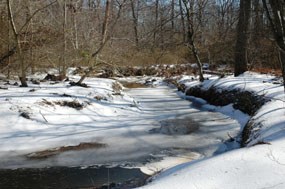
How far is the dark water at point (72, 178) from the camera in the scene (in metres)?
5.42

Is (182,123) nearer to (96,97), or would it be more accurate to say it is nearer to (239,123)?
(239,123)

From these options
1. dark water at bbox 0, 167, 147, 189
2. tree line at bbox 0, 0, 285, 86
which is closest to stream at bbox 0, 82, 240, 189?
dark water at bbox 0, 167, 147, 189

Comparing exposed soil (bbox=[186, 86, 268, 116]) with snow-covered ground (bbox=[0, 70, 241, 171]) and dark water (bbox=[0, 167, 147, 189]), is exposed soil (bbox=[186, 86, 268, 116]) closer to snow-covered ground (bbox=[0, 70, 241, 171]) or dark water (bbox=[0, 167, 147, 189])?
snow-covered ground (bbox=[0, 70, 241, 171])

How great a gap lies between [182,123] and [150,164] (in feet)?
11.8

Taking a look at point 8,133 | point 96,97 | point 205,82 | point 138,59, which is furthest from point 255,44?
point 8,133

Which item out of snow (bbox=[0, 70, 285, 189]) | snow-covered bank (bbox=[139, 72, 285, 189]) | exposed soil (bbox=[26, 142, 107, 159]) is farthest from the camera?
exposed soil (bbox=[26, 142, 107, 159])

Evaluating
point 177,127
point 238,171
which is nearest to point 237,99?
point 177,127

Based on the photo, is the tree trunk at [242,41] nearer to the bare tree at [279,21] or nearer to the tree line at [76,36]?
the tree line at [76,36]

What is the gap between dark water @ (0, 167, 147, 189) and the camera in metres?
5.42

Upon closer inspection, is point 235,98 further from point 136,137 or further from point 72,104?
point 72,104

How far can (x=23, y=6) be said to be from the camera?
12000 mm

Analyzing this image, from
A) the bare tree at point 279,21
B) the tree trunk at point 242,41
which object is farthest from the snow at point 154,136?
the tree trunk at point 242,41

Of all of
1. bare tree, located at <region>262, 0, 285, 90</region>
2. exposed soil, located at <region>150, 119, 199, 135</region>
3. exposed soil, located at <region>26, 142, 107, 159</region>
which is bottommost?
exposed soil, located at <region>26, 142, 107, 159</region>

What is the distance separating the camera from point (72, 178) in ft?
18.8
